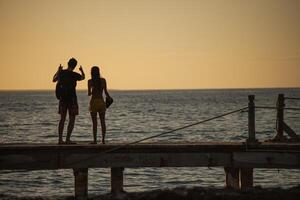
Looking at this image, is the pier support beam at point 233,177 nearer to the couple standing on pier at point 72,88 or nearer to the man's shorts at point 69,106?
the couple standing on pier at point 72,88

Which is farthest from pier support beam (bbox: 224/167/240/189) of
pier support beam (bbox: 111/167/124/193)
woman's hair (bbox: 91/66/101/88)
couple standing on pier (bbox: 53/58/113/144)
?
woman's hair (bbox: 91/66/101/88)

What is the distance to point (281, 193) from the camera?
42.7ft

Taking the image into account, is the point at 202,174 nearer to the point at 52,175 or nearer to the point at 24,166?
the point at 52,175

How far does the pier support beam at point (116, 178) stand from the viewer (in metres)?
14.1

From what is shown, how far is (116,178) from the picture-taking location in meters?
14.2

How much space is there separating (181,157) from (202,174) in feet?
32.8

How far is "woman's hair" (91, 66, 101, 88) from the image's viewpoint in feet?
45.1

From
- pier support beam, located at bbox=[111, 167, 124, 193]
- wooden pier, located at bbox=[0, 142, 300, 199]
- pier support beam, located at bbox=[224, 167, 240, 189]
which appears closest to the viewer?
wooden pier, located at bbox=[0, 142, 300, 199]

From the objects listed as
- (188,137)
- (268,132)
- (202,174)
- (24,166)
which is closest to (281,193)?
(24,166)

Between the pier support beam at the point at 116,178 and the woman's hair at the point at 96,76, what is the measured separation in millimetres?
2206

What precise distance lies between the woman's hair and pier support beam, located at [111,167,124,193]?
2.21 meters

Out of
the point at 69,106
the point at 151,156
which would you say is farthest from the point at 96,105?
the point at 151,156

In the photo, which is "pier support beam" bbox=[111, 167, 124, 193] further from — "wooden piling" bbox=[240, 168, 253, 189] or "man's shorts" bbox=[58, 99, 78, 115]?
"wooden piling" bbox=[240, 168, 253, 189]

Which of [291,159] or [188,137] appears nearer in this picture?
[291,159]
